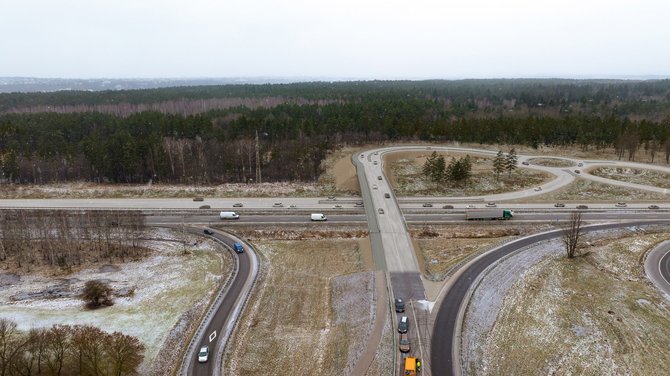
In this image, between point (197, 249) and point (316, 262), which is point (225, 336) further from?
point (197, 249)

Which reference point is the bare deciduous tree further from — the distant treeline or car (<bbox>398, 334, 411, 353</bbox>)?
the distant treeline

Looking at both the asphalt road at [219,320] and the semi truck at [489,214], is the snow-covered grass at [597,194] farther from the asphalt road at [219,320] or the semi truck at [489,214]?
the asphalt road at [219,320]

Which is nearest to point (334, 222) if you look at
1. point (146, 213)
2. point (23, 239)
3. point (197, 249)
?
point (197, 249)

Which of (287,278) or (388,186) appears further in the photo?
(388,186)

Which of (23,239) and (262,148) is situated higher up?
(262,148)

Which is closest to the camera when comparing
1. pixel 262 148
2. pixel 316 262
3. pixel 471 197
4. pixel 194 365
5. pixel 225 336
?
pixel 194 365

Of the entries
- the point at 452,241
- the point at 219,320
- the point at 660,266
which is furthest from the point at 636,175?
the point at 219,320

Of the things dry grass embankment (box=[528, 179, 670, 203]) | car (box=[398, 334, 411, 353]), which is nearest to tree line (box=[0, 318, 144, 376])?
car (box=[398, 334, 411, 353])
